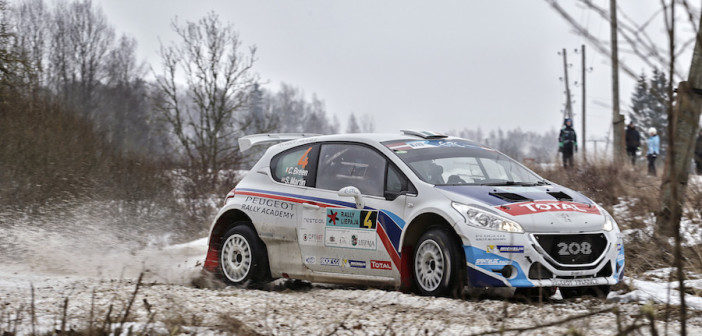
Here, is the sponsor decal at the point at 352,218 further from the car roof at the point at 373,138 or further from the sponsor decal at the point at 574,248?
the sponsor decal at the point at 574,248

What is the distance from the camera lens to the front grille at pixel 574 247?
6.88 meters

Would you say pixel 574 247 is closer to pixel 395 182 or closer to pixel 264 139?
pixel 395 182

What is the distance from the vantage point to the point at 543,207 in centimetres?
707

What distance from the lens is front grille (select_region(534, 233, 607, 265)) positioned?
688 cm

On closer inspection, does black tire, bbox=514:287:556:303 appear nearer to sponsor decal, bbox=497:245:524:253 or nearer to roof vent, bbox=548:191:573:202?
sponsor decal, bbox=497:245:524:253

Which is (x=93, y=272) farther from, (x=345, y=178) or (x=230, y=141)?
(x=230, y=141)

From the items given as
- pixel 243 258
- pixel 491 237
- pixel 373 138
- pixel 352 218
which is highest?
pixel 373 138

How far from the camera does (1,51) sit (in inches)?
667

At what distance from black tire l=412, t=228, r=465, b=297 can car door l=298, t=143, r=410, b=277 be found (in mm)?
268

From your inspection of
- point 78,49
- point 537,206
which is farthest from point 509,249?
point 78,49

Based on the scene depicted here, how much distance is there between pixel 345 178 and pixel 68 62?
222 feet

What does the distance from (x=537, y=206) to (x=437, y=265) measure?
99cm

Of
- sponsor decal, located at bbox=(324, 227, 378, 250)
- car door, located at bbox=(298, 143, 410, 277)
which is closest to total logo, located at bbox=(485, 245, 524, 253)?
car door, located at bbox=(298, 143, 410, 277)

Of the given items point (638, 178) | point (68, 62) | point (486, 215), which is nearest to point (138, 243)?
point (638, 178)
